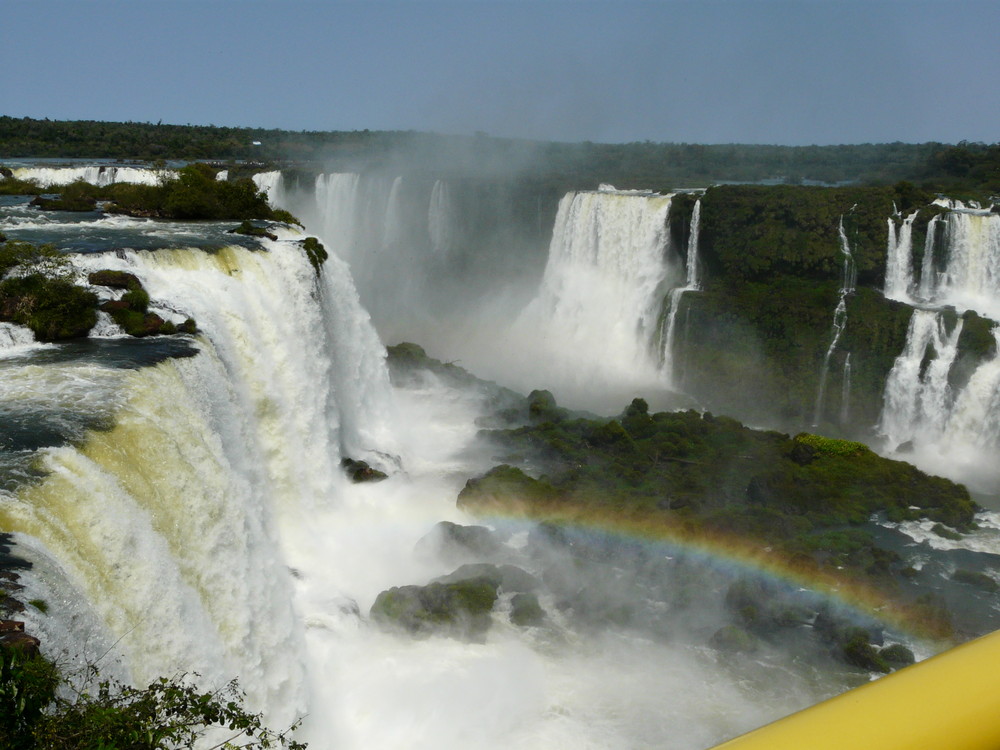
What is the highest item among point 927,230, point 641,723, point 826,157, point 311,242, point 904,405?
point 826,157

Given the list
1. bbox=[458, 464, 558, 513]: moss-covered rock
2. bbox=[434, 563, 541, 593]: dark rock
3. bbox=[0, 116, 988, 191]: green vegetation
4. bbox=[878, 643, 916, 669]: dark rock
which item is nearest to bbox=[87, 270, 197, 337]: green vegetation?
bbox=[434, 563, 541, 593]: dark rock

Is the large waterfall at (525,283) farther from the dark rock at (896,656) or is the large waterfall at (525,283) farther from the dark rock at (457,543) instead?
the dark rock at (896,656)

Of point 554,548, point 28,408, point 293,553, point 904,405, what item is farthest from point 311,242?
point 904,405

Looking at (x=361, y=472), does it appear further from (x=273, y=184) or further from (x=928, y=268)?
(x=273, y=184)

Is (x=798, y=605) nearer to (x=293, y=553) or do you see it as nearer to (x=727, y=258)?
(x=293, y=553)

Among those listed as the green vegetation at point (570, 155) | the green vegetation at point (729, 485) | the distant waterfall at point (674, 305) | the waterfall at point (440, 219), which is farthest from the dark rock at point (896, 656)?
the waterfall at point (440, 219)

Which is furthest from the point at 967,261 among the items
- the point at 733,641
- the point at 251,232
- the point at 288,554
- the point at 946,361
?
the point at 288,554
